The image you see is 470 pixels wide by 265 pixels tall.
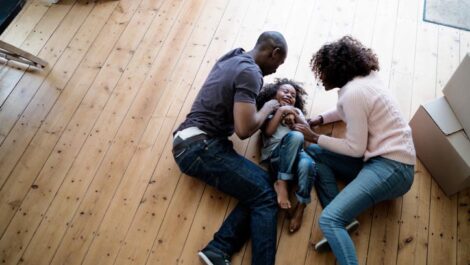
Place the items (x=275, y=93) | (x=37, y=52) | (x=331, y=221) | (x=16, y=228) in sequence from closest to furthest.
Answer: (x=331, y=221)
(x=16, y=228)
(x=275, y=93)
(x=37, y=52)

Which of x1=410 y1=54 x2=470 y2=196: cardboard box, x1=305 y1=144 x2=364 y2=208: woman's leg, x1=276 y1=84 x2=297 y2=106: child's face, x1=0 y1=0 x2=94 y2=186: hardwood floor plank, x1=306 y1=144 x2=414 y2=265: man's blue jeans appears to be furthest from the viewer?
x1=0 y1=0 x2=94 y2=186: hardwood floor plank

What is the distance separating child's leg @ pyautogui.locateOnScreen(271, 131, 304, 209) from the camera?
5.13 feet

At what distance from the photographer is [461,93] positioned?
4.98 feet

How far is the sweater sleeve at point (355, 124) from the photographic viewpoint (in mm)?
1408

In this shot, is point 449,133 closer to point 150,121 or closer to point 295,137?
point 295,137

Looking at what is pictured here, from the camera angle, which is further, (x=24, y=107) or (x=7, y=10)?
(x=24, y=107)

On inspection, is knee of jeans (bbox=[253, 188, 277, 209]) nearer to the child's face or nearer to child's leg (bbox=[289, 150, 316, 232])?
child's leg (bbox=[289, 150, 316, 232])

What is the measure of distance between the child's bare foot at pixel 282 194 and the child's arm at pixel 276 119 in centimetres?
23

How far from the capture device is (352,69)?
147 cm

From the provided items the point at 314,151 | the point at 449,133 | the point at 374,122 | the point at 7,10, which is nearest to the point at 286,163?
the point at 314,151

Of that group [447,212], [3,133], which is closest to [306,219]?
[447,212]

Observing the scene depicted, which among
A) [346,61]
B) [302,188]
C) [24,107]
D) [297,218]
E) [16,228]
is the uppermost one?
[346,61]

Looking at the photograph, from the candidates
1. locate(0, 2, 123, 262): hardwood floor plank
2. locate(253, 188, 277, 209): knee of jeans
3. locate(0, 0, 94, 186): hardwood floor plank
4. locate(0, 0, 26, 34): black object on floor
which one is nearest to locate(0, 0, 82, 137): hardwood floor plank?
locate(0, 0, 94, 186): hardwood floor plank

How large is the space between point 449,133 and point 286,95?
69cm
